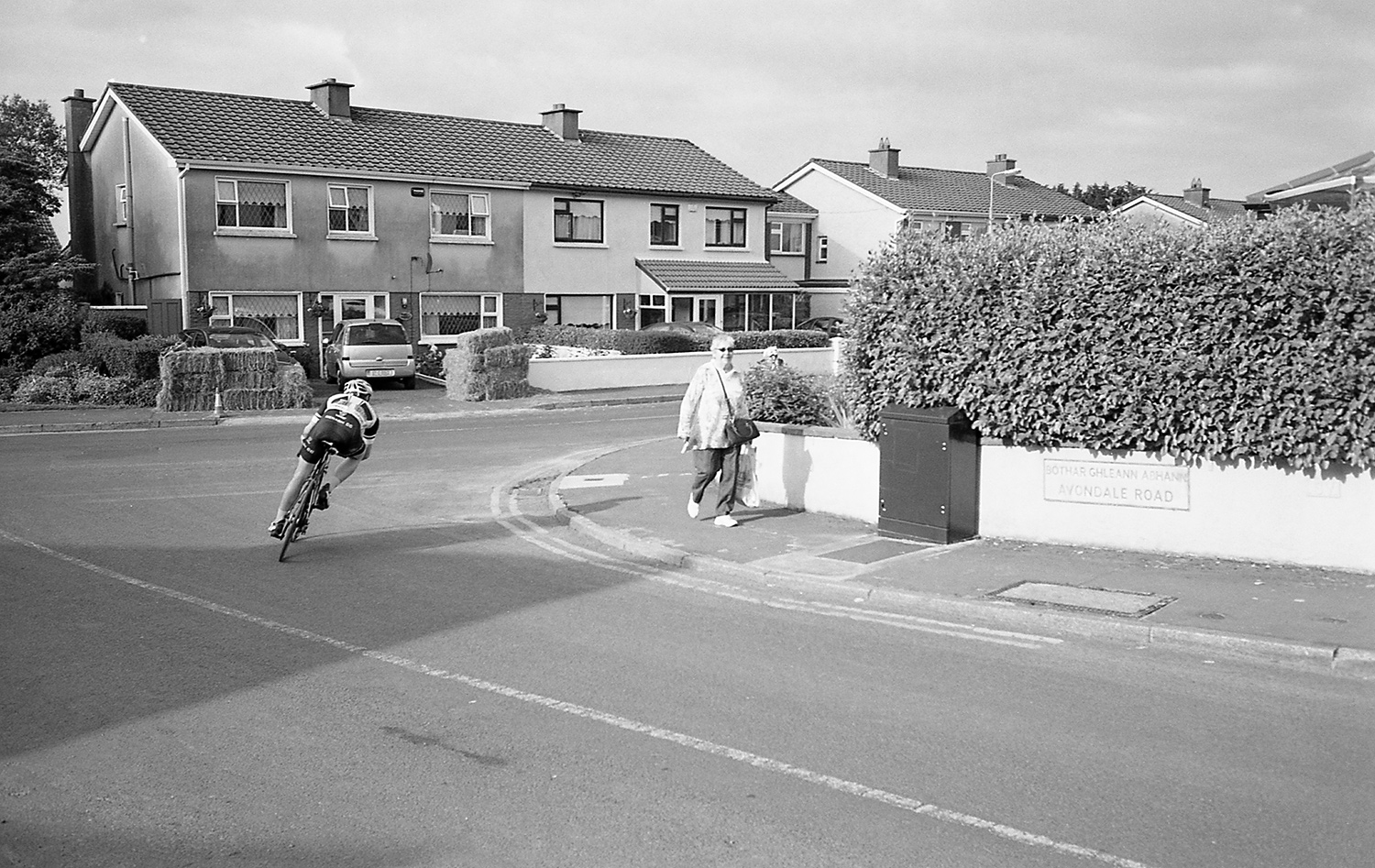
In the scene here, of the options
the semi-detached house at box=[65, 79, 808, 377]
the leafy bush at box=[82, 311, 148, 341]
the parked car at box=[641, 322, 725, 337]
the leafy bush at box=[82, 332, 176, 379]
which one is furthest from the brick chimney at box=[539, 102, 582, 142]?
the leafy bush at box=[82, 332, 176, 379]

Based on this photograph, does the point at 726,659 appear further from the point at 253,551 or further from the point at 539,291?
the point at 539,291

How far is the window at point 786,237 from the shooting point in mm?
53688

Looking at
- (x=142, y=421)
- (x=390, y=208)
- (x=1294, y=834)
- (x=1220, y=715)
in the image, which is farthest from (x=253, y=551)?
(x=390, y=208)

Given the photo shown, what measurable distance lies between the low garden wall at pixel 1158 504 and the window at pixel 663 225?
3115cm

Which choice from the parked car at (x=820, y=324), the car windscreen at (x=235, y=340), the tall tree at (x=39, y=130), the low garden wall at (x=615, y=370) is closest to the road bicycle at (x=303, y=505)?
the low garden wall at (x=615, y=370)

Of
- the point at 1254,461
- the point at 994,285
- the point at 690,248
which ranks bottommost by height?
the point at 1254,461

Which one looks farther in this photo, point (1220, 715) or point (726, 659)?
point (726, 659)

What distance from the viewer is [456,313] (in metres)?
37.9

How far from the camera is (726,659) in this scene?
7719 mm

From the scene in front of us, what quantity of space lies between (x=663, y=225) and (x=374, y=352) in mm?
15153

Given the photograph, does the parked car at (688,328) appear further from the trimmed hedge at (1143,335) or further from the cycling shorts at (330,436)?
the cycling shorts at (330,436)

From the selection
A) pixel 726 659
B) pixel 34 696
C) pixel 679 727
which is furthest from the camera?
pixel 726 659

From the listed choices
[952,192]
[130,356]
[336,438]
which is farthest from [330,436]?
[952,192]

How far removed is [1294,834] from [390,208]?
110ft
